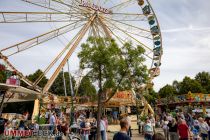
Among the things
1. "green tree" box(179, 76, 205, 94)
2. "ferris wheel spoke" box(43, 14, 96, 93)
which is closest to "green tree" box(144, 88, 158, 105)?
"green tree" box(179, 76, 205, 94)

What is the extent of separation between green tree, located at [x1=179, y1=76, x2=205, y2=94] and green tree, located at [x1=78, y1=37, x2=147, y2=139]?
6196 cm

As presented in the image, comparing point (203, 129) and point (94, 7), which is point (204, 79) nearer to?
point (94, 7)

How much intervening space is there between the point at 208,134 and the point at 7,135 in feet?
32.1

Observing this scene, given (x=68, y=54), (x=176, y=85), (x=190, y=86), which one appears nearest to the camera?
(x=68, y=54)

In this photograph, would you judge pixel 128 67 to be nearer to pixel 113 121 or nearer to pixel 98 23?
pixel 98 23

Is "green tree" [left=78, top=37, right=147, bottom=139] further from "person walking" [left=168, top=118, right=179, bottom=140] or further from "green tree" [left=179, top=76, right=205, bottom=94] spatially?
"green tree" [left=179, top=76, right=205, bottom=94]

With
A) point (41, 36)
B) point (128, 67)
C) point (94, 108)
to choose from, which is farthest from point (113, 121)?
point (128, 67)

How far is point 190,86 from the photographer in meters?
79.6

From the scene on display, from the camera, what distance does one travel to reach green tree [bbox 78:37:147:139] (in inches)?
725

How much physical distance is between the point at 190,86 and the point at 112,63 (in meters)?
65.0

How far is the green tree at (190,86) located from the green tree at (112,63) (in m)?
62.0

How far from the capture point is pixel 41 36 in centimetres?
2600

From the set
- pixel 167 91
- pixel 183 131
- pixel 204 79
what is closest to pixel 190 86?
pixel 204 79

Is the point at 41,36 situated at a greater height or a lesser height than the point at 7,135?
greater
